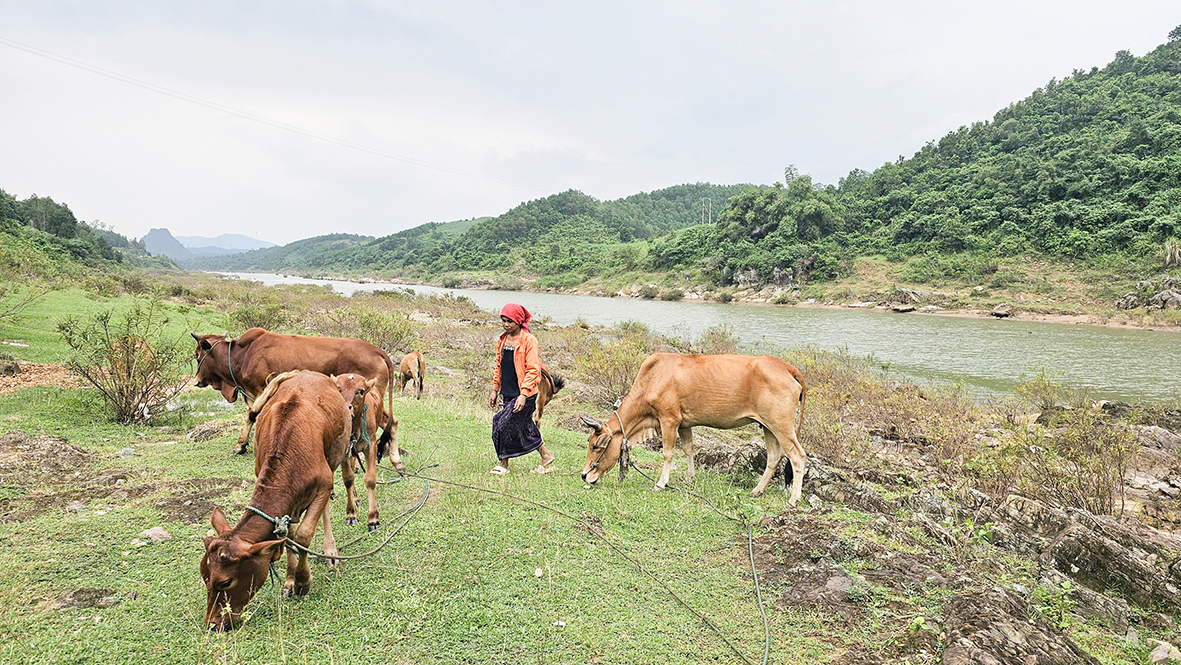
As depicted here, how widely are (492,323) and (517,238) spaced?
94.6m

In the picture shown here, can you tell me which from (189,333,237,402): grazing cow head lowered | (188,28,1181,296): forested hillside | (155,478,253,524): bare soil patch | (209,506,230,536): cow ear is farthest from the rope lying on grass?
(188,28,1181,296): forested hillside

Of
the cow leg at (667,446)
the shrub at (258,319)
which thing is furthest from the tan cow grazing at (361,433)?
the shrub at (258,319)

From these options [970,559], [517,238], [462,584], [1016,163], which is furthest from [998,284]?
[517,238]

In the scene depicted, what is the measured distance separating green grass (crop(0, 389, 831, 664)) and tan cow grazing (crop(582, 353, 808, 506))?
34.9 inches

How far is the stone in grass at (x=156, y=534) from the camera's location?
4.42m

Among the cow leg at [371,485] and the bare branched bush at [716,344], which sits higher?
the cow leg at [371,485]

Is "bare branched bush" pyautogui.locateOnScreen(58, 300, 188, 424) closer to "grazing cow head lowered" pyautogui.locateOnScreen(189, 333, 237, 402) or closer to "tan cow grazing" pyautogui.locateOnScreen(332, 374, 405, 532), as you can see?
"grazing cow head lowered" pyautogui.locateOnScreen(189, 333, 237, 402)

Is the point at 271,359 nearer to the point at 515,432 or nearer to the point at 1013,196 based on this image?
the point at 515,432

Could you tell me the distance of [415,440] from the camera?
8547 mm

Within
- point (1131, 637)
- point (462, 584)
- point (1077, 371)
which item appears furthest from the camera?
point (1077, 371)

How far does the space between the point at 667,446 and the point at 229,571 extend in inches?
202

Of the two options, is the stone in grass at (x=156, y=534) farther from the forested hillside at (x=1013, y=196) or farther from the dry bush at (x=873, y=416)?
the forested hillside at (x=1013, y=196)

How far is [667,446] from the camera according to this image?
23.7 feet

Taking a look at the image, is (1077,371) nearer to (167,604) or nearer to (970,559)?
(970,559)
